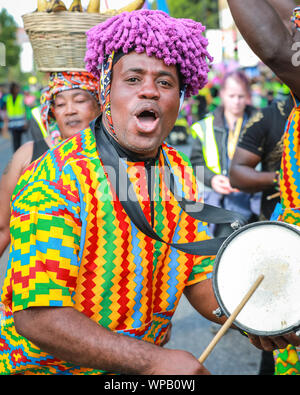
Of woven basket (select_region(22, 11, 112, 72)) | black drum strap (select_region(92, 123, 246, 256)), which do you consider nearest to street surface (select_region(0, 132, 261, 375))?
woven basket (select_region(22, 11, 112, 72))

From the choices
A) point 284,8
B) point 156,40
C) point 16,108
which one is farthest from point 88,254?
point 16,108

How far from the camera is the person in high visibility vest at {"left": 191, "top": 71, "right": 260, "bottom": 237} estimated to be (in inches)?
200

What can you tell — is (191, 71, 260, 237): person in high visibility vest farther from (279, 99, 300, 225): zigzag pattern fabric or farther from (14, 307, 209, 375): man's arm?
(14, 307, 209, 375): man's arm

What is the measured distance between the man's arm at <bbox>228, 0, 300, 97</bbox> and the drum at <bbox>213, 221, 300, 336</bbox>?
1.94ft

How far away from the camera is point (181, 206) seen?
2086mm

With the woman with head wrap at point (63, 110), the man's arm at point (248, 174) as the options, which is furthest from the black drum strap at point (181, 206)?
the man's arm at point (248, 174)

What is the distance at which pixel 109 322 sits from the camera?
1864 millimetres

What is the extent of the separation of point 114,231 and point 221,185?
11.0 ft

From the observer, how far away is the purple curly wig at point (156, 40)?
190 cm

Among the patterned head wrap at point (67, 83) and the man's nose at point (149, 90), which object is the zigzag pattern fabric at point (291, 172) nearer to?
the man's nose at point (149, 90)

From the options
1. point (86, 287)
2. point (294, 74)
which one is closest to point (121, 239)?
point (86, 287)

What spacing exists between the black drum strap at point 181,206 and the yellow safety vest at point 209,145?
3256mm

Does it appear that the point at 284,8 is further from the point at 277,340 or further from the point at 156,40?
the point at 277,340
